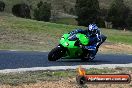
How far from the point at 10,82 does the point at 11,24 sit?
33.9 metres

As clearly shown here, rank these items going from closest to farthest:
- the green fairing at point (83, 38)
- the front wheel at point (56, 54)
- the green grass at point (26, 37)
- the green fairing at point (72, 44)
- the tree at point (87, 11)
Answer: the front wheel at point (56, 54)
the green fairing at point (72, 44)
the green fairing at point (83, 38)
the green grass at point (26, 37)
the tree at point (87, 11)

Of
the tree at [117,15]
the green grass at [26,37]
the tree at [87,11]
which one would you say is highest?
the green grass at [26,37]

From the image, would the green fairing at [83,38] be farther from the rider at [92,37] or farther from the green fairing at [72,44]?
the rider at [92,37]

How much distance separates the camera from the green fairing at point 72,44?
56.2ft

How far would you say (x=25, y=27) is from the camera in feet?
143

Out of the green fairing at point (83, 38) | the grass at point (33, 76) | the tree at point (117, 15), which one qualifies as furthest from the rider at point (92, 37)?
the tree at point (117, 15)

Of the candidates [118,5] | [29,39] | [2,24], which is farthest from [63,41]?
[118,5]

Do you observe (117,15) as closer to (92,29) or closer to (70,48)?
(92,29)

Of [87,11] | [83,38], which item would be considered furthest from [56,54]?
[87,11]

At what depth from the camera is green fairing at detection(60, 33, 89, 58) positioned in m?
17.1

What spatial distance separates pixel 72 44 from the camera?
17250 millimetres

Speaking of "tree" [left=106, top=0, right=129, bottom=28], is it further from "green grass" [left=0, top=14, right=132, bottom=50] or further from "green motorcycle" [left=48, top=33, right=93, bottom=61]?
"green motorcycle" [left=48, top=33, right=93, bottom=61]

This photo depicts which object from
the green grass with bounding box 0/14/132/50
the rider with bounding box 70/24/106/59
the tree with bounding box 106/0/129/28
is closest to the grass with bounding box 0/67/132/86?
the rider with bounding box 70/24/106/59

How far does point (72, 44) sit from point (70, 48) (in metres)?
0.17
